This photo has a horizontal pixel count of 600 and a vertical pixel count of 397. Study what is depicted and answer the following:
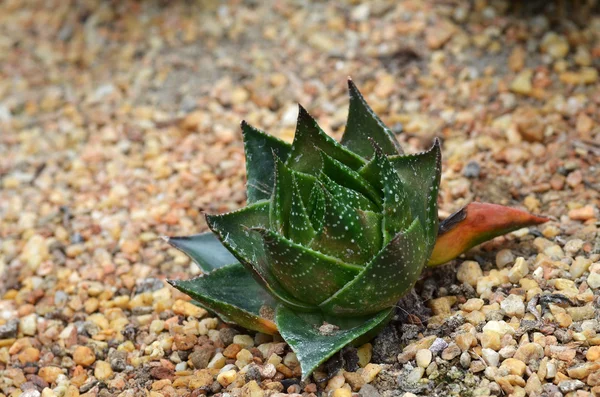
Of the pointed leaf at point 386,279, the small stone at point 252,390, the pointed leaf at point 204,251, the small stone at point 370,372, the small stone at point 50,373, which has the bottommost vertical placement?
the small stone at point 50,373

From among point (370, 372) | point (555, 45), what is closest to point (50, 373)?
point (370, 372)

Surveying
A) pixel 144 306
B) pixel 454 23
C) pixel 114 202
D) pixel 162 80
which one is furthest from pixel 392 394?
pixel 162 80

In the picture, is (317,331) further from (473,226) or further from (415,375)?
(473,226)

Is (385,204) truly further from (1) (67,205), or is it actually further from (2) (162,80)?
(2) (162,80)

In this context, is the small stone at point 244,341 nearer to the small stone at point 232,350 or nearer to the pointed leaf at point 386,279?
the small stone at point 232,350

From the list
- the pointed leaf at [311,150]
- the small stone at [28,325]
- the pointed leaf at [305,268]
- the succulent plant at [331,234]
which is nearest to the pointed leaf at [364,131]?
the succulent plant at [331,234]

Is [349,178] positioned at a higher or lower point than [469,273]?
higher

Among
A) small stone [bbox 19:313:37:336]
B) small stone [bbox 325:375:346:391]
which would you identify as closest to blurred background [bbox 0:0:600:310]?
small stone [bbox 19:313:37:336]

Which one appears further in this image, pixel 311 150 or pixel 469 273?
pixel 469 273

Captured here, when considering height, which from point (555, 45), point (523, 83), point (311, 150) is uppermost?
point (311, 150)
